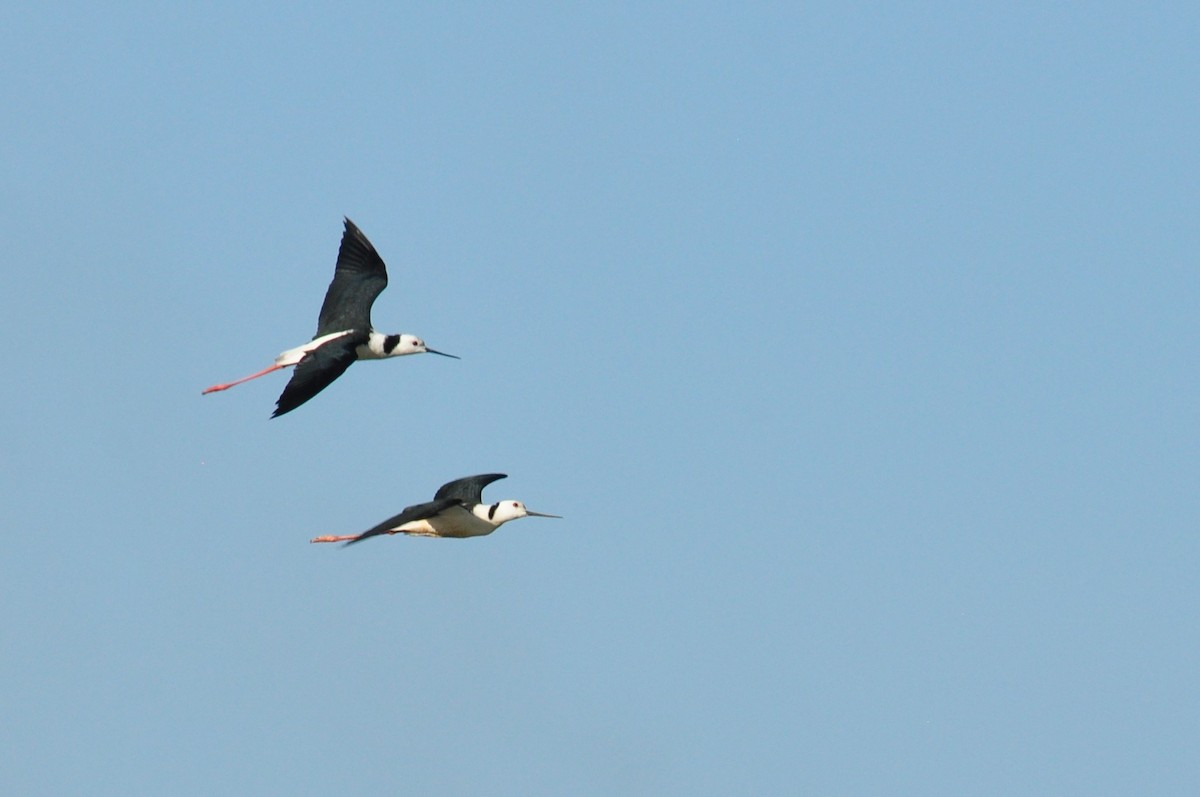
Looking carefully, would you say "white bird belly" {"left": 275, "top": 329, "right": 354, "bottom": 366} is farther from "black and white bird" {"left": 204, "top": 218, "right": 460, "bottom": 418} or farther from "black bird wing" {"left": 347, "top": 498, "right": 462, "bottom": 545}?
"black bird wing" {"left": 347, "top": 498, "right": 462, "bottom": 545}

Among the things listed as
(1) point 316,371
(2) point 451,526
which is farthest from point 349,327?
(2) point 451,526

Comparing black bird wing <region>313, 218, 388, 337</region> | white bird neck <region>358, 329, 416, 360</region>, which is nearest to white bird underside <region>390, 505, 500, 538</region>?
white bird neck <region>358, 329, 416, 360</region>

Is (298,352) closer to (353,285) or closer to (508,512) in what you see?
(353,285)

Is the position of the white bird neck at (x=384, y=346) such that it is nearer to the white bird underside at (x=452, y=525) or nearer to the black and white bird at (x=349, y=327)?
the black and white bird at (x=349, y=327)

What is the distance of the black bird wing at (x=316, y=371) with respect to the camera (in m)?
24.6

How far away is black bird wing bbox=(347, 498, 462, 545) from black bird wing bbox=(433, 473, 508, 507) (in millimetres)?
163

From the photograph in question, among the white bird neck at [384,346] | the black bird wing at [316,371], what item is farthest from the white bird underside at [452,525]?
the white bird neck at [384,346]

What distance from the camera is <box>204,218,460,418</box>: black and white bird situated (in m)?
26.5

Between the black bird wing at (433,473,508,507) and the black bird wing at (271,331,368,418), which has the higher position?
the black bird wing at (271,331,368,418)

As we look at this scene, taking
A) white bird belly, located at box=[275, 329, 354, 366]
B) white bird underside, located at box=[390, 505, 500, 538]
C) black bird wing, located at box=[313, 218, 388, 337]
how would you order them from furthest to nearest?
1. black bird wing, located at box=[313, 218, 388, 337]
2. white bird belly, located at box=[275, 329, 354, 366]
3. white bird underside, located at box=[390, 505, 500, 538]

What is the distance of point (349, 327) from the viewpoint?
94.1 feet

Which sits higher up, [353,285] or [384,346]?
[353,285]

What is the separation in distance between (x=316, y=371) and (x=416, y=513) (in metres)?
3.01

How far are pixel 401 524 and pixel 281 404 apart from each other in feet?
7.29
